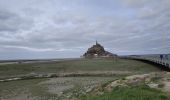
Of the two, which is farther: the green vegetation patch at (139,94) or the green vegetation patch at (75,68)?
the green vegetation patch at (75,68)

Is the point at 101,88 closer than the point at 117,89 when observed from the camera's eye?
No

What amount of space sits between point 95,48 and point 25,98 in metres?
179

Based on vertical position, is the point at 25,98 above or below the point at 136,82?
below

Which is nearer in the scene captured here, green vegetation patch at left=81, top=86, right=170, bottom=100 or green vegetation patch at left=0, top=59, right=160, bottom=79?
green vegetation patch at left=81, top=86, right=170, bottom=100

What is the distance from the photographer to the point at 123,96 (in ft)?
40.2

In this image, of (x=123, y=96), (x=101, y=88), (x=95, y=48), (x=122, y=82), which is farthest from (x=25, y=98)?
(x=95, y=48)

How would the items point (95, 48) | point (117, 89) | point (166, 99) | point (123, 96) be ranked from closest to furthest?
point (166, 99)
point (123, 96)
point (117, 89)
point (95, 48)

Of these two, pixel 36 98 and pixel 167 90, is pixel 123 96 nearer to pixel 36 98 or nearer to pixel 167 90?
pixel 167 90

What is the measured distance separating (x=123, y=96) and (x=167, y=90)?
8.25 ft

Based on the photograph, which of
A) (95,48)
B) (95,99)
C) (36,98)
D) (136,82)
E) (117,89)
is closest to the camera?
(95,99)

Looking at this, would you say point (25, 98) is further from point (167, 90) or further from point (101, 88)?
point (167, 90)

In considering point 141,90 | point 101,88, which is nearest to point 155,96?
point 141,90

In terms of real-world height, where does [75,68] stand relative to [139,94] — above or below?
below

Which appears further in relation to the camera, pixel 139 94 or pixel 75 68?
pixel 75 68
